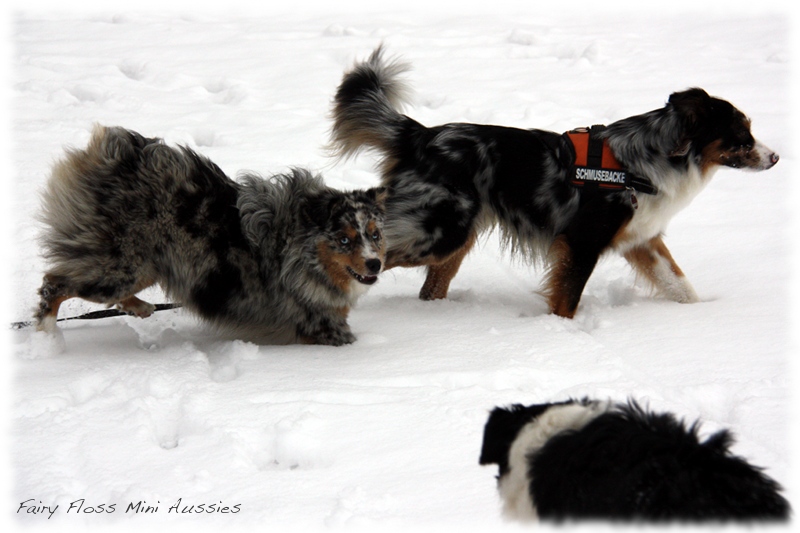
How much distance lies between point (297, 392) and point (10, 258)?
10.3 ft

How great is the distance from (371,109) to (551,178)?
1.53 metres

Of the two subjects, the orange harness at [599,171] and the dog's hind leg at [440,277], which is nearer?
the orange harness at [599,171]

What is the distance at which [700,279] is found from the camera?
18.2 feet

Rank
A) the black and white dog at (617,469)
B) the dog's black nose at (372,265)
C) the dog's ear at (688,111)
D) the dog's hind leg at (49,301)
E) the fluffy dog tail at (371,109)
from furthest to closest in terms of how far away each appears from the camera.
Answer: the fluffy dog tail at (371,109), the dog's ear at (688,111), the dog's black nose at (372,265), the dog's hind leg at (49,301), the black and white dog at (617,469)

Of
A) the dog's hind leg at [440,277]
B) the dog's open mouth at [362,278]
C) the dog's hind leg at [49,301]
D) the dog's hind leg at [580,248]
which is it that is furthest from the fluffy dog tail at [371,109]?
the dog's hind leg at [49,301]

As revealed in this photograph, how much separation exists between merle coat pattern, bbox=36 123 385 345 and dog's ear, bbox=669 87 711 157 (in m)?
2.27

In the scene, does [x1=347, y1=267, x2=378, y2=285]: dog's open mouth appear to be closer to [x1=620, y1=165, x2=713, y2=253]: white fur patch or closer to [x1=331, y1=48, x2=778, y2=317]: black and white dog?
[x1=331, y1=48, x2=778, y2=317]: black and white dog

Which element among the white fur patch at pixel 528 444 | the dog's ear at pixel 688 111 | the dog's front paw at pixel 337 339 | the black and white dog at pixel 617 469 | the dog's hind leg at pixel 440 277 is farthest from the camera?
the dog's hind leg at pixel 440 277

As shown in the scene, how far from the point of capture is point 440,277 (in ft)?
17.8

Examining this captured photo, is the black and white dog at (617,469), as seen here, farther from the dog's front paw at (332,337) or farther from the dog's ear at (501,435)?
the dog's front paw at (332,337)

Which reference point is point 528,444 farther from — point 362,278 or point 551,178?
point 551,178

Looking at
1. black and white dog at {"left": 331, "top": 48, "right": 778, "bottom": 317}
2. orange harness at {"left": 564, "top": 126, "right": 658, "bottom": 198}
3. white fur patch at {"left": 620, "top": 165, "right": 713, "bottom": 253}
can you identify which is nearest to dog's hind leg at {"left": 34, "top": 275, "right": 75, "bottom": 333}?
black and white dog at {"left": 331, "top": 48, "right": 778, "bottom": 317}

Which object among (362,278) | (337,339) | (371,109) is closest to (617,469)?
(362,278)

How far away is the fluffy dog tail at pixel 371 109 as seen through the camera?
5262 mm
